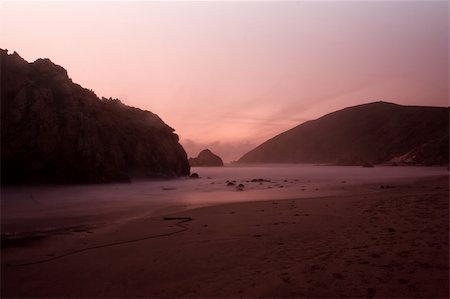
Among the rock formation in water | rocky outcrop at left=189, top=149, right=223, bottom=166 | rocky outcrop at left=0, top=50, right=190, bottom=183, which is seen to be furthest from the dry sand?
rocky outcrop at left=189, top=149, right=223, bottom=166

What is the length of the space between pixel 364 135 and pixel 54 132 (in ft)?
507

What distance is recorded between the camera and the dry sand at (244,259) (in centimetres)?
511

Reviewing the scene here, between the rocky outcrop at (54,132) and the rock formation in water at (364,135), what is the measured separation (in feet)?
286

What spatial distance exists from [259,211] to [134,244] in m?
5.62

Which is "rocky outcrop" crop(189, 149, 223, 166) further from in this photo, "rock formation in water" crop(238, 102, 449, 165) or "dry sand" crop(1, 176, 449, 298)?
"dry sand" crop(1, 176, 449, 298)

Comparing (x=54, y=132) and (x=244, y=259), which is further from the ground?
(x=54, y=132)

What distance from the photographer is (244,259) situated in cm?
645

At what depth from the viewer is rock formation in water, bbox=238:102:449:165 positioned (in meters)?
128

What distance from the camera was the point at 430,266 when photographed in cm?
565

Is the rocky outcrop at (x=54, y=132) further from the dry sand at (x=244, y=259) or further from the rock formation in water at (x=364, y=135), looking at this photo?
the rock formation in water at (x=364, y=135)

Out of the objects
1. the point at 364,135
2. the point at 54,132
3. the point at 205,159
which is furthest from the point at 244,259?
the point at 364,135

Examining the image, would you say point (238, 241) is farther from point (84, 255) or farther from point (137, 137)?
point (137, 137)

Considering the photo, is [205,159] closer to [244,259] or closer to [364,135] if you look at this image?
[364,135]

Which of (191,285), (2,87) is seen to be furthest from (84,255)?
(2,87)
